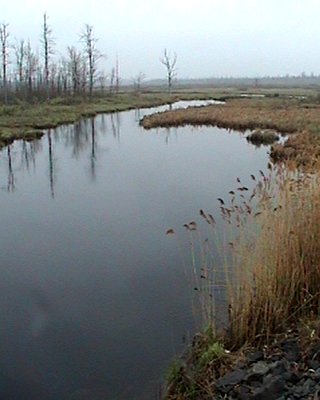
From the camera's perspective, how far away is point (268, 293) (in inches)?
178

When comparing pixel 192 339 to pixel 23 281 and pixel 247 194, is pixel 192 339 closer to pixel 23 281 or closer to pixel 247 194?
pixel 23 281

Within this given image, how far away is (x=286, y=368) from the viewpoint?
3738mm

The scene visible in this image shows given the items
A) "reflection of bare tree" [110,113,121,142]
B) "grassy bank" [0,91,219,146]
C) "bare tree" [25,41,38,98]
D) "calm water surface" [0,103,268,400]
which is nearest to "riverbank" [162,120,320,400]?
"calm water surface" [0,103,268,400]

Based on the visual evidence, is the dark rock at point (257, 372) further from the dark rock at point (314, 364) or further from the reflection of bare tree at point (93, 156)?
the reflection of bare tree at point (93, 156)

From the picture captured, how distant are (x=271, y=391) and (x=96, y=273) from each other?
3.95 metres

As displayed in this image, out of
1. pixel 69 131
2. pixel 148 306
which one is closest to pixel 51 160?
pixel 69 131

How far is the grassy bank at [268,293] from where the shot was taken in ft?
14.0

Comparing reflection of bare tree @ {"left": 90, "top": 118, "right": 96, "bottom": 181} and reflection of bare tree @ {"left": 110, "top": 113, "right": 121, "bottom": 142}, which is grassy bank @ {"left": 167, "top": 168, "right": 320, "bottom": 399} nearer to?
reflection of bare tree @ {"left": 90, "top": 118, "right": 96, "bottom": 181}

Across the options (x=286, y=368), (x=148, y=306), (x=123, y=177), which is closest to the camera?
(x=286, y=368)

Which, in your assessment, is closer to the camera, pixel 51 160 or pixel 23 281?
pixel 23 281

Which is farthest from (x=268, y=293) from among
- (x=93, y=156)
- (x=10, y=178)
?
(x=93, y=156)

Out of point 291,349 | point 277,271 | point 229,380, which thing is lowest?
point 229,380

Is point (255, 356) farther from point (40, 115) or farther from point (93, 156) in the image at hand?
point (40, 115)

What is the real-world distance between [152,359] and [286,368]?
163 cm
